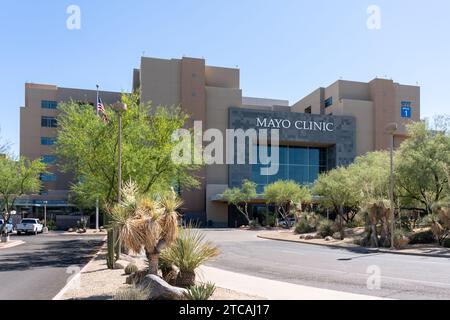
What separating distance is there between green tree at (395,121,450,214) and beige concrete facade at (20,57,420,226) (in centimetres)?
2974

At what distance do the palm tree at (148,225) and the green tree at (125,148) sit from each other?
10009mm

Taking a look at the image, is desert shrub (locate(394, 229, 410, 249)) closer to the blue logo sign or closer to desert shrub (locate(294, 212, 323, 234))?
desert shrub (locate(294, 212, 323, 234))

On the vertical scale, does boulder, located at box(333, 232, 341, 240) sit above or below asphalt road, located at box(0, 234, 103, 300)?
below

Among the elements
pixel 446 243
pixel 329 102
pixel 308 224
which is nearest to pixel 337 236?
pixel 308 224

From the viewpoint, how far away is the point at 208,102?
62406mm

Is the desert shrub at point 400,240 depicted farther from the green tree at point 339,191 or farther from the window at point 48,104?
the window at point 48,104

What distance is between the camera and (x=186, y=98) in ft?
198

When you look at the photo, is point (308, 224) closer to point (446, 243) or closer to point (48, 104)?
point (446, 243)

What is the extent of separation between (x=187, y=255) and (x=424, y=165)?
22.7 m

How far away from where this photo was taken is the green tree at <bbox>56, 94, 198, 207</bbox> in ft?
66.9

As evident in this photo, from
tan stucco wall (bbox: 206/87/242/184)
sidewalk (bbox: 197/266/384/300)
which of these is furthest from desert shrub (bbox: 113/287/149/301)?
tan stucco wall (bbox: 206/87/242/184)

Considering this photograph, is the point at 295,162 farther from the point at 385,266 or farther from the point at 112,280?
the point at 112,280
